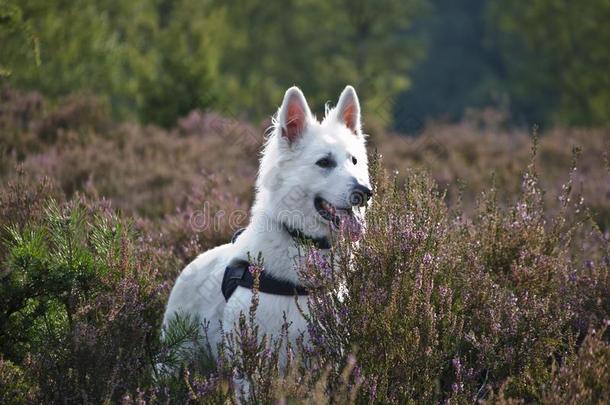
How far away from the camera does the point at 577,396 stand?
9.53 ft

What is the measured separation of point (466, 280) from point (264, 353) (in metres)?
1.45

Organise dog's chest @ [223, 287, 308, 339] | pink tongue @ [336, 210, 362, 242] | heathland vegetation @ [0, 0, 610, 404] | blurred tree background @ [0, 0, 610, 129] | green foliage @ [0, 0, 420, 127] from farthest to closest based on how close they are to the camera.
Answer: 1. blurred tree background @ [0, 0, 610, 129]
2. green foliage @ [0, 0, 420, 127]
3. dog's chest @ [223, 287, 308, 339]
4. pink tongue @ [336, 210, 362, 242]
5. heathland vegetation @ [0, 0, 610, 404]

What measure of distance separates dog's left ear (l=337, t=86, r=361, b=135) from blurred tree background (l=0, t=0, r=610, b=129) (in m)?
2.97

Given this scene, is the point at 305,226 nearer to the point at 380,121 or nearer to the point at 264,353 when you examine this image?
the point at 264,353

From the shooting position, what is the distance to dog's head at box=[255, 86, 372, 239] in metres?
4.11

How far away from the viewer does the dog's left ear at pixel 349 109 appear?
15.2 ft

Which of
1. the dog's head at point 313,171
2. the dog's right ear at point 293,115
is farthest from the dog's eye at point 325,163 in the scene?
the dog's right ear at point 293,115

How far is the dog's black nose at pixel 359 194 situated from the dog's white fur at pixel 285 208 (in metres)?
0.03

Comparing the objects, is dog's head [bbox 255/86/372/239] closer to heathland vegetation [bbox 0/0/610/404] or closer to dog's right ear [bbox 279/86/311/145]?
dog's right ear [bbox 279/86/311/145]

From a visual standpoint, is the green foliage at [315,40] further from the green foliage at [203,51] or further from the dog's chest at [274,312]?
the dog's chest at [274,312]

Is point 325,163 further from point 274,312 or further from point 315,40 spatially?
point 315,40

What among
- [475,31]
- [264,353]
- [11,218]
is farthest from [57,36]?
[475,31]

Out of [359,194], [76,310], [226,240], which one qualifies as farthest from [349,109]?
[76,310]

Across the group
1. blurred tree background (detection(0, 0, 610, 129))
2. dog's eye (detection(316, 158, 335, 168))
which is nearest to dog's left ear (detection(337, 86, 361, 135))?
dog's eye (detection(316, 158, 335, 168))
